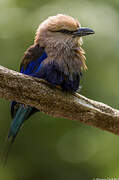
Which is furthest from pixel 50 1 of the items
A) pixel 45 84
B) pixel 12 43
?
pixel 45 84

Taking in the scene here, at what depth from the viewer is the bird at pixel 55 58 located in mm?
4262


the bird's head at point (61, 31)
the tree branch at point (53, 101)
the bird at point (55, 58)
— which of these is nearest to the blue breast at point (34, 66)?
the bird at point (55, 58)

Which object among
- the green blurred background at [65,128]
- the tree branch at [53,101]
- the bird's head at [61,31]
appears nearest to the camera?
the tree branch at [53,101]

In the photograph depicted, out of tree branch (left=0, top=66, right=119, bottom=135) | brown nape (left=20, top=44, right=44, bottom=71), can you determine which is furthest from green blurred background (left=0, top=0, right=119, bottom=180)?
tree branch (left=0, top=66, right=119, bottom=135)

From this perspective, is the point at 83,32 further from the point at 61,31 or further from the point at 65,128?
the point at 65,128

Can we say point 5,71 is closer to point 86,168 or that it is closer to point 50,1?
point 86,168

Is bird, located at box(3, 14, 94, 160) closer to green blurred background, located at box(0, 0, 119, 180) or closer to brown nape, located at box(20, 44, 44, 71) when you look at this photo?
brown nape, located at box(20, 44, 44, 71)

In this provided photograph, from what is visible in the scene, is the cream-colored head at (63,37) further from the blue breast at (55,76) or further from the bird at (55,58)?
the blue breast at (55,76)

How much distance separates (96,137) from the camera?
6.41 m

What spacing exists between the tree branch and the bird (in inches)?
8.3

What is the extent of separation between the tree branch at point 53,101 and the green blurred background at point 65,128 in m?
1.91

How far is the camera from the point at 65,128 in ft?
20.5

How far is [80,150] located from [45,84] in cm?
258

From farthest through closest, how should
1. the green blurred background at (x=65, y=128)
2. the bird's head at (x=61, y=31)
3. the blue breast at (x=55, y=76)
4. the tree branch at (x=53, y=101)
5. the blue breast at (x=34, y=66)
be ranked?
1. the green blurred background at (x=65, y=128)
2. the bird's head at (x=61, y=31)
3. the blue breast at (x=34, y=66)
4. the blue breast at (x=55, y=76)
5. the tree branch at (x=53, y=101)
